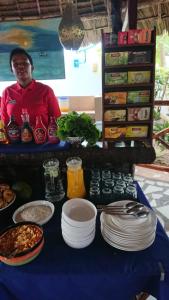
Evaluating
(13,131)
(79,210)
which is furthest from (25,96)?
(79,210)

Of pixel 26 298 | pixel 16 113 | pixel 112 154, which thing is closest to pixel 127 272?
pixel 26 298

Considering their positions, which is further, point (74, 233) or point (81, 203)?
point (81, 203)

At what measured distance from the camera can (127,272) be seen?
0.86m

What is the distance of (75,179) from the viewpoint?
3.93 ft

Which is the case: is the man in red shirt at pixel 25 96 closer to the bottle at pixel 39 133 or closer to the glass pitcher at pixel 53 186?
the bottle at pixel 39 133

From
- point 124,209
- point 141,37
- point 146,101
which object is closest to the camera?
point 124,209

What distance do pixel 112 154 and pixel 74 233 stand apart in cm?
60

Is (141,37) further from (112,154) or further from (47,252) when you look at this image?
(47,252)

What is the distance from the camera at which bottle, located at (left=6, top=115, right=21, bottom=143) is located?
4.66 ft

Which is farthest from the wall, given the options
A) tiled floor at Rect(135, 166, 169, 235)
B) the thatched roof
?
tiled floor at Rect(135, 166, 169, 235)

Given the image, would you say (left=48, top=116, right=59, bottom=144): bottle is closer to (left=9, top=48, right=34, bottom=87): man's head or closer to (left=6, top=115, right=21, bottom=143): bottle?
(left=6, top=115, right=21, bottom=143): bottle

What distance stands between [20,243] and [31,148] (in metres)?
0.60

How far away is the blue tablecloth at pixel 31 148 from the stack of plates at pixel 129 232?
0.57m

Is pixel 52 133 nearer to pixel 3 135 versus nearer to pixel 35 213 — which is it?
pixel 3 135
